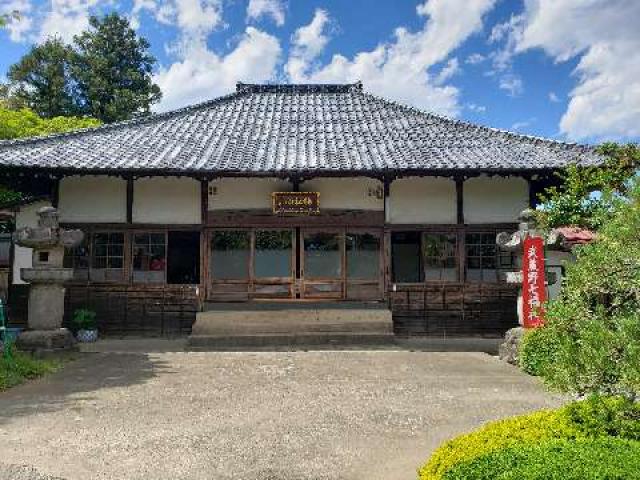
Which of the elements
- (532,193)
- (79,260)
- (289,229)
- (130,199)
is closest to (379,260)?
(289,229)

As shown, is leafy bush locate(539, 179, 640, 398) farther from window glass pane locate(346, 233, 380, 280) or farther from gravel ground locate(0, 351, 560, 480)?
window glass pane locate(346, 233, 380, 280)

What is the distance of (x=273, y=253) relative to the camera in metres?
14.5

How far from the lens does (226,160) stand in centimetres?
1409

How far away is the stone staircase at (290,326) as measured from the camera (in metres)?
12.8

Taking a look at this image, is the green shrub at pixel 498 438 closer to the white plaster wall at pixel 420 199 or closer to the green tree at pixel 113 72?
the white plaster wall at pixel 420 199

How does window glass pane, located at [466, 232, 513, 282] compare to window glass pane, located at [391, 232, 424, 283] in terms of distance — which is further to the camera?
window glass pane, located at [391, 232, 424, 283]

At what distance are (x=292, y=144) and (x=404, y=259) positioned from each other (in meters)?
5.51

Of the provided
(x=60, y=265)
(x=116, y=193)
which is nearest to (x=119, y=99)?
(x=116, y=193)

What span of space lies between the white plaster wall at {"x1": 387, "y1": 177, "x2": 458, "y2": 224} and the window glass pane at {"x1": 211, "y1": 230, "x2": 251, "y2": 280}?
13.3 feet

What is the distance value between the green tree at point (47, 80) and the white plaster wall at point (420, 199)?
107ft

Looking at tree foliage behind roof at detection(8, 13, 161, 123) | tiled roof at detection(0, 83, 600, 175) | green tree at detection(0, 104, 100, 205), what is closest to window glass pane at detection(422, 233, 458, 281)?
tiled roof at detection(0, 83, 600, 175)

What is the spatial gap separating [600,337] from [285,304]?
10949 millimetres

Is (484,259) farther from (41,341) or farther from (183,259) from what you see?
(41,341)

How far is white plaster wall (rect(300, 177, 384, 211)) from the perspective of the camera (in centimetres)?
1449
